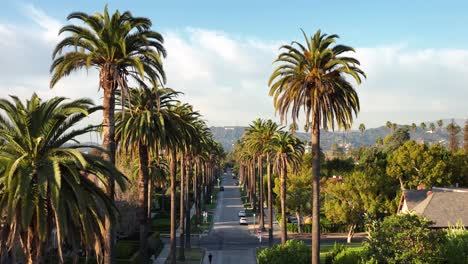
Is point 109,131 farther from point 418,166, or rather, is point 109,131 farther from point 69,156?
point 418,166

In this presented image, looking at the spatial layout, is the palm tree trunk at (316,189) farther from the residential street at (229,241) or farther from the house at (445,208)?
the house at (445,208)

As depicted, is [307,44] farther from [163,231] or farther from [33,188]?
[163,231]

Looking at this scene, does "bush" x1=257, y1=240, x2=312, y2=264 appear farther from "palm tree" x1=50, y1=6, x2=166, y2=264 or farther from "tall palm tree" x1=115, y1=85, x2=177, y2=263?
"palm tree" x1=50, y1=6, x2=166, y2=264

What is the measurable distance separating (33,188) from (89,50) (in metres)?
7.68

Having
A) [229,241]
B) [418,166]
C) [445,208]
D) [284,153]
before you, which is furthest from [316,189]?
[418,166]

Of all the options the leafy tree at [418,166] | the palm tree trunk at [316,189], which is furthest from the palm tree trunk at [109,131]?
the leafy tree at [418,166]

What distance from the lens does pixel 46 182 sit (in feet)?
50.5

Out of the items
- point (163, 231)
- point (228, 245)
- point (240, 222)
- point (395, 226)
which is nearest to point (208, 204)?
point (240, 222)

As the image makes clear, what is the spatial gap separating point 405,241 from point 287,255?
9.93 metres

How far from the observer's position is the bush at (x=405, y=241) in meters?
28.0

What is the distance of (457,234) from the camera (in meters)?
34.2

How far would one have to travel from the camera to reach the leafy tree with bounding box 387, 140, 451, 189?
3066 inches

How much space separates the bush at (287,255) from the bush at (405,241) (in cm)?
723

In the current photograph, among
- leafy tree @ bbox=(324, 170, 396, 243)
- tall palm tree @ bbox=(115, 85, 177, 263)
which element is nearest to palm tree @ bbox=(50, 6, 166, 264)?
tall palm tree @ bbox=(115, 85, 177, 263)
